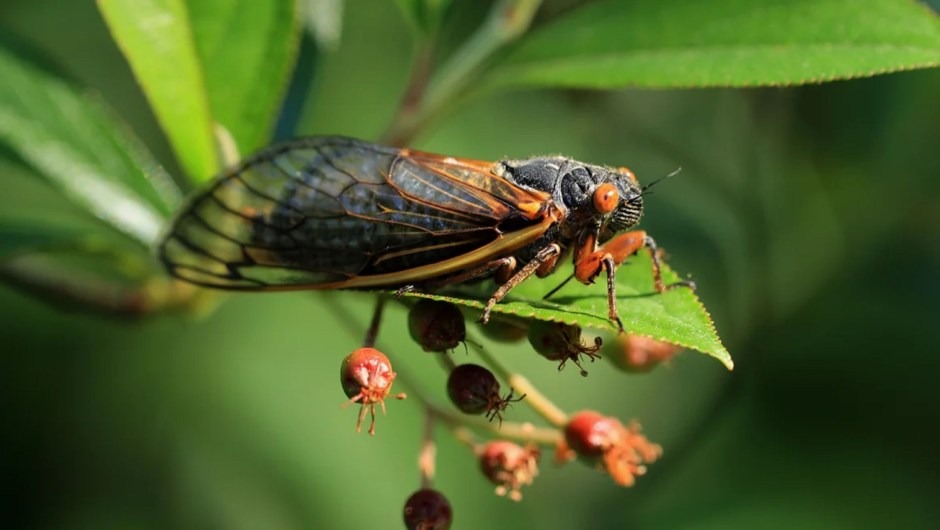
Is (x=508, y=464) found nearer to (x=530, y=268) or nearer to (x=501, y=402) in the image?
(x=501, y=402)

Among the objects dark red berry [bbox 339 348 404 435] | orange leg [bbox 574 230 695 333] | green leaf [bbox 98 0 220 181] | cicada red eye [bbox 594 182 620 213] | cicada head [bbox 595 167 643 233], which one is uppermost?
green leaf [bbox 98 0 220 181]

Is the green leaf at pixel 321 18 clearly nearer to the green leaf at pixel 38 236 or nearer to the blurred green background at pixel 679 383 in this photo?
the blurred green background at pixel 679 383

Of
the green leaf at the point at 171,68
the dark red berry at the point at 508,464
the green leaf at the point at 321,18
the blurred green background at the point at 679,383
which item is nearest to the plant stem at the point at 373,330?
the dark red berry at the point at 508,464

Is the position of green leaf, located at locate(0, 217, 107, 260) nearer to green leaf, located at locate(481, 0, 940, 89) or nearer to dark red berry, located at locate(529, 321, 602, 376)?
green leaf, located at locate(481, 0, 940, 89)

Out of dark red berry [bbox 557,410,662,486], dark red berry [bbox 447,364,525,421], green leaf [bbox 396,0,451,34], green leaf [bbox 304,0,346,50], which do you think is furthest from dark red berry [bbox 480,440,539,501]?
green leaf [bbox 304,0,346,50]

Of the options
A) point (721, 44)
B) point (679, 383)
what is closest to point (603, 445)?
point (721, 44)

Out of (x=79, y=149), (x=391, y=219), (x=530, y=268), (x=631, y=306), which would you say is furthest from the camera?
(x=79, y=149)

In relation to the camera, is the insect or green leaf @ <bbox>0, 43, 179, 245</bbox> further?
green leaf @ <bbox>0, 43, 179, 245</bbox>
